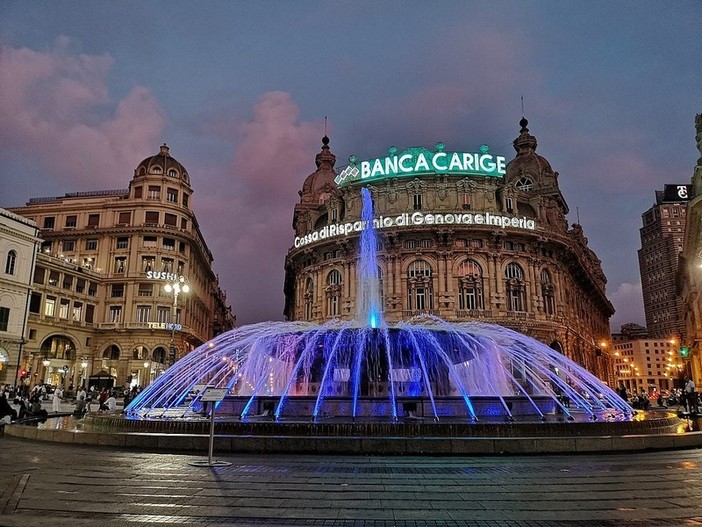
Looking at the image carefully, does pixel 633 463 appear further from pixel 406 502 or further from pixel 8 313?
pixel 8 313

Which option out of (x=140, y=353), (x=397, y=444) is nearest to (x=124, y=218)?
(x=140, y=353)

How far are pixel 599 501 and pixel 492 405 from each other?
926 cm

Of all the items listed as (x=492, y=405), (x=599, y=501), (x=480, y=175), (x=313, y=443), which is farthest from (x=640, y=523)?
(x=480, y=175)

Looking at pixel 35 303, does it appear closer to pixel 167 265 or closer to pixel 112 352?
pixel 112 352

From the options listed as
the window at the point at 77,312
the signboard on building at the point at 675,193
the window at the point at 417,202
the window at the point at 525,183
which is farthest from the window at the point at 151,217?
the signboard on building at the point at 675,193

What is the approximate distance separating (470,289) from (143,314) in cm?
3873

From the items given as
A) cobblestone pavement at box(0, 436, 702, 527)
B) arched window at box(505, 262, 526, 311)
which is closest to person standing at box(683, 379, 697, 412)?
cobblestone pavement at box(0, 436, 702, 527)

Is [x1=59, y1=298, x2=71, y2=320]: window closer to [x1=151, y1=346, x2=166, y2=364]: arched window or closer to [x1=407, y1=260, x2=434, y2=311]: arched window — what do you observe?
[x1=151, y1=346, x2=166, y2=364]: arched window

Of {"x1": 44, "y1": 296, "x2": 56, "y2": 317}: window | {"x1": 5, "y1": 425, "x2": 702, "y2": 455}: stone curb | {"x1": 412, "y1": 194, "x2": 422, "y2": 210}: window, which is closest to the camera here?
{"x1": 5, "y1": 425, "x2": 702, "y2": 455}: stone curb

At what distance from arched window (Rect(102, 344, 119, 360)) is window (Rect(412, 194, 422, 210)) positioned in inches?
1517

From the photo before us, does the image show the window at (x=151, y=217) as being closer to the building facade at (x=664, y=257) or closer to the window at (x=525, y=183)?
the window at (x=525, y=183)

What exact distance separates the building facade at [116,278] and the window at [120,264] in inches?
4.9

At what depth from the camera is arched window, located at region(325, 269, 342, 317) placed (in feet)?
188

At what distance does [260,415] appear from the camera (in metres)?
17.0
